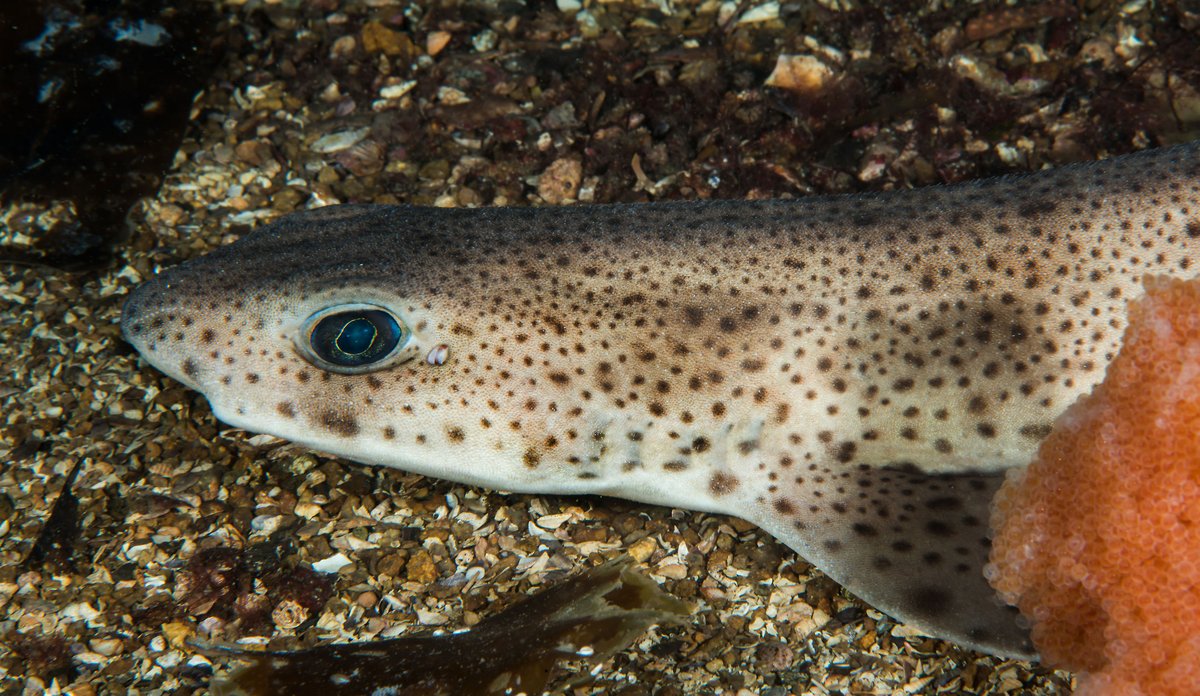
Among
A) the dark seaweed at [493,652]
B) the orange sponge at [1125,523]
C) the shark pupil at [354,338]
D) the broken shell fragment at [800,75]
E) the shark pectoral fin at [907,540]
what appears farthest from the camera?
the broken shell fragment at [800,75]

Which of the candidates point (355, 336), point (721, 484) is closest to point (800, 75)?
point (721, 484)

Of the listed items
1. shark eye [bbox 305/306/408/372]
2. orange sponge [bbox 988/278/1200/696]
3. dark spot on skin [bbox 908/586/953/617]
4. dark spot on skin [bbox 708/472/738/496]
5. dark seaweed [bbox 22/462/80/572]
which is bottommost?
dark seaweed [bbox 22/462/80/572]

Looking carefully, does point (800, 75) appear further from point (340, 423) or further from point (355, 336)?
point (340, 423)

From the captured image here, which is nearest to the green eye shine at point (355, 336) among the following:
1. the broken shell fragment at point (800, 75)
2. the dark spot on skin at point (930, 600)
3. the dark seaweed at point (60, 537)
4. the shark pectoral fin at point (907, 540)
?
the dark seaweed at point (60, 537)

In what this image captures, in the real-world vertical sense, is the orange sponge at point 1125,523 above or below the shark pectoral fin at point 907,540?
above

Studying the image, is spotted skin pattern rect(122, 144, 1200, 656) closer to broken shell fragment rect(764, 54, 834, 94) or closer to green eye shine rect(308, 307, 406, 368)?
green eye shine rect(308, 307, 406, 368)

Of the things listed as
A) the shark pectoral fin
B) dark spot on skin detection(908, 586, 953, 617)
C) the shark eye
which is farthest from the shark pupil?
dark spot on skin detection(908, 586, 953, 617)

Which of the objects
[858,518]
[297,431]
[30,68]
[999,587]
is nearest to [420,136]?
[30,68]

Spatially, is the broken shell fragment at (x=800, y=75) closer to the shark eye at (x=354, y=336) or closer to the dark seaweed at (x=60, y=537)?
the shark eye at (x=354, y=336)
